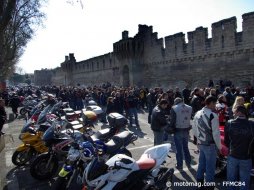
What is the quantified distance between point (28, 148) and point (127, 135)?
287 cm

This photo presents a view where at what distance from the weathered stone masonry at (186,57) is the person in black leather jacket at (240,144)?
1264 cm

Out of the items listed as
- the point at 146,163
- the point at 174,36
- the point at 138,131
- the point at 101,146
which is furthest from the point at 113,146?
the point at 174,36

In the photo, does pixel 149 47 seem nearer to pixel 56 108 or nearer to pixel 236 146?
pixel 56 108

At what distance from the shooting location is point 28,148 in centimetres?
756

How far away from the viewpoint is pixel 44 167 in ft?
21.0

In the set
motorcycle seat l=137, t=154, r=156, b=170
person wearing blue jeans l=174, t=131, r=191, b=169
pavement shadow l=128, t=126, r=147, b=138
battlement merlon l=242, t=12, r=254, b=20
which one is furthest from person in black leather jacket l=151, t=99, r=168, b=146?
battlement merlon l=242, t=12, r=254, b=20

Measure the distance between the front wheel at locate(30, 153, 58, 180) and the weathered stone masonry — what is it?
42.0 ft

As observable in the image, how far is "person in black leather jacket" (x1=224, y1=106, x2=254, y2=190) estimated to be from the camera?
13.8 ft

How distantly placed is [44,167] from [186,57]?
15.8m

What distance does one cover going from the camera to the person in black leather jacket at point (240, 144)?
4215 mm

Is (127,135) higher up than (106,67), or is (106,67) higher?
(106,67)

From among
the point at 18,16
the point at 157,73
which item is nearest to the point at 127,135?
the point at 157,73

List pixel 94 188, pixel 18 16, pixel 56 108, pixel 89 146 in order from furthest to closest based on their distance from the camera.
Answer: pixel 18 16 < pixel 56 108 < pixel 89 146 < pixel 94 188

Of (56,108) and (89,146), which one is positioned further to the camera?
(56,108)
